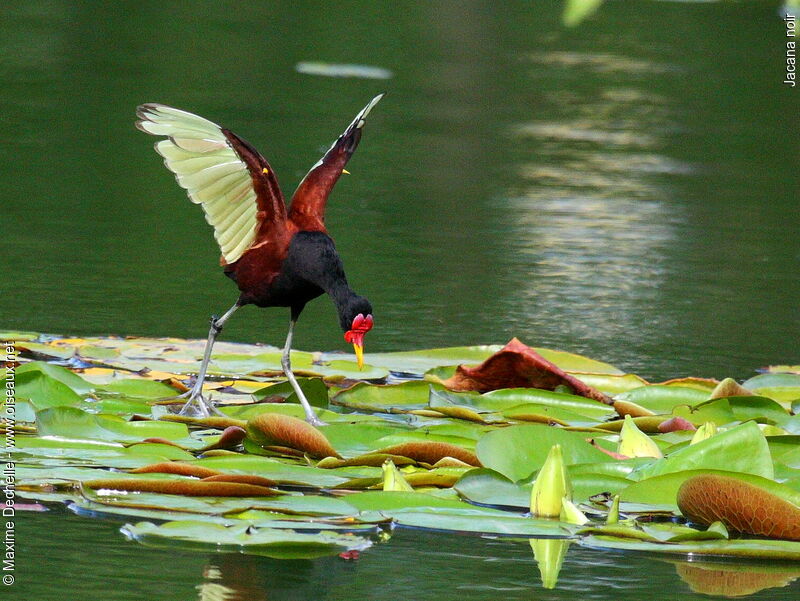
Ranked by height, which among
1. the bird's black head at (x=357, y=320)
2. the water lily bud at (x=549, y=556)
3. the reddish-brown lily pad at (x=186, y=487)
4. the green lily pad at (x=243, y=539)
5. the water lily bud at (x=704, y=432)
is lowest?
the water lily bud at (x=549, y=556)

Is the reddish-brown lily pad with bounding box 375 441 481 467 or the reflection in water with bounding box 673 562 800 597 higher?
the reddish-brown lily pad with bounding box 375 441 481 467

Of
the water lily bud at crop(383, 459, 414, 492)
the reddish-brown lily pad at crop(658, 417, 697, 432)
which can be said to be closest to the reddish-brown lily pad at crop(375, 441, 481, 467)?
the water lily bud at crop(383, 459, 414, 492)

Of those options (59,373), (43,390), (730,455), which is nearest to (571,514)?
(730,455)

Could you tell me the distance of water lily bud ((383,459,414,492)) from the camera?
4270mm

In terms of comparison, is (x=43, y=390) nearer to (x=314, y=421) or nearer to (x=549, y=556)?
(x=314, y=421)

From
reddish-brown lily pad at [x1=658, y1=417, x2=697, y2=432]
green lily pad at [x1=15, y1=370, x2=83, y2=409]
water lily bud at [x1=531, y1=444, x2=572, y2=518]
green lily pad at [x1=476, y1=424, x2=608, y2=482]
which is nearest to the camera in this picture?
water lily bud at [x1=531, y1=444, x2=572, y2=518]

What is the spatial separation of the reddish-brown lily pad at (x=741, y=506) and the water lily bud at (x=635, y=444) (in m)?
0.67

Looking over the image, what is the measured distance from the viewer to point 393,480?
428 centimetres

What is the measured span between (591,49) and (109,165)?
419 inches

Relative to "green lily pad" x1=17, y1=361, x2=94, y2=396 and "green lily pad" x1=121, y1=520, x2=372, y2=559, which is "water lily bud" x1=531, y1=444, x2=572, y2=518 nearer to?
"green lily pad" x1=121, y1=520, x2=372, y2=559

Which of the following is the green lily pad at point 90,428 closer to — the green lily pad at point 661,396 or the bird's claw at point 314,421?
the bird's claw at point 314,421

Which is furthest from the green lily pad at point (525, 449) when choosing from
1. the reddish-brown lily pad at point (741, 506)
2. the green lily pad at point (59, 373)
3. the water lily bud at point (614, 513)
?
the green lily pad at point (59, 373)

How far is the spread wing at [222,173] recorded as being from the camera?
5.43 meters

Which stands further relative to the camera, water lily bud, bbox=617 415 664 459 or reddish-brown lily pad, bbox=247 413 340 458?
water lily bud, bbox=617 415 664 459
